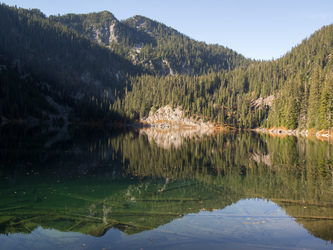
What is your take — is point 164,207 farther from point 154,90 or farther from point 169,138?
point 154,90

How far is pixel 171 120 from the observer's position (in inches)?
6053

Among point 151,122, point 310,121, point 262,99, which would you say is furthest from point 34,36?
point 310,121

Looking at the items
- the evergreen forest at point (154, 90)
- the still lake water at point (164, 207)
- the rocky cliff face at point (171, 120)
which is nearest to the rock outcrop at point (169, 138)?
the still lake water at point (164, 207)

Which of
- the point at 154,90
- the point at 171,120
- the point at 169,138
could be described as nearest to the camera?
the point at 169,138

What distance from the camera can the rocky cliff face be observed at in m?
143

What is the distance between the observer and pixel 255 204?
12844mm

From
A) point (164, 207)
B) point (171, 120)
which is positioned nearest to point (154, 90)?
point (171, 120)

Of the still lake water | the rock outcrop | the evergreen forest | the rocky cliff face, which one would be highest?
the evergreen forest

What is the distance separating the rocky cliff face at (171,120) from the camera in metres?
143

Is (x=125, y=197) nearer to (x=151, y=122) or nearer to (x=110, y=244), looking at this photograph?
(x=110, y=244)

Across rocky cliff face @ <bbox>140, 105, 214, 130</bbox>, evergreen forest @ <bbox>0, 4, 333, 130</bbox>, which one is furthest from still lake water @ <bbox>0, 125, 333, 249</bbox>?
rocky cliff face @ <bbox>140, 105, 214, 130</bbox>

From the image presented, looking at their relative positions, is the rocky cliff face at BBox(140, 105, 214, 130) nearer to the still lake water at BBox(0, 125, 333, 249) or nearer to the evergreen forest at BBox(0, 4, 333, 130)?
the evergreen forest at BBox(0, 4, 333, 130)

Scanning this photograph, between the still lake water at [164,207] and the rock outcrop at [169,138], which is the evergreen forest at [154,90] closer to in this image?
the rock outcrop at [169,138]

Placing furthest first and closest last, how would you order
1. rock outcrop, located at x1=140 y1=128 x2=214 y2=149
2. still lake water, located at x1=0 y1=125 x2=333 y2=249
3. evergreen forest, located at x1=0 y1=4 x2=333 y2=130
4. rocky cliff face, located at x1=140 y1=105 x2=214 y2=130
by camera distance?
rocky cliff face, located at x1=140 y1=105 x2=214 y2=130
evergreen forest, located at x1=0 y1=4 x2=333 y2=130
rock outcrop, located at x1=140 y1=128 x2=214 y2=149
still lake water, located at x1=0 y1=125 x2=333 y2=249
